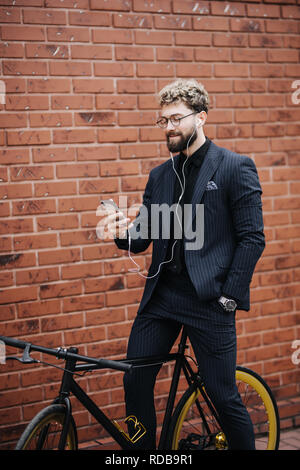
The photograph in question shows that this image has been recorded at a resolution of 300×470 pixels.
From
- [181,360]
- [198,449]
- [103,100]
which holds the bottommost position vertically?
[198,449]

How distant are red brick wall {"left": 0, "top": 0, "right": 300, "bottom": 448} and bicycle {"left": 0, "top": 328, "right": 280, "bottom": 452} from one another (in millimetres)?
786

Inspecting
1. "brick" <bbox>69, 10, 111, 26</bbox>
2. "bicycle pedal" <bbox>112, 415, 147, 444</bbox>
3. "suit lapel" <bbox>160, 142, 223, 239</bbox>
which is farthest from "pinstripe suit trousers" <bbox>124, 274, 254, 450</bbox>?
"brick" <bbox>69, 10, 111, 26</bbox>

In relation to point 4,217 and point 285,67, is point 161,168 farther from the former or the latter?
point 285,67

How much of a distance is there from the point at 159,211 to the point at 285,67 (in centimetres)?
196

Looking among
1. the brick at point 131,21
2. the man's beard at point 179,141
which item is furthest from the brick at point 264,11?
the man's beard at point 179,141

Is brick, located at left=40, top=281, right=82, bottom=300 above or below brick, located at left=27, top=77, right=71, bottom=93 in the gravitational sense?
below

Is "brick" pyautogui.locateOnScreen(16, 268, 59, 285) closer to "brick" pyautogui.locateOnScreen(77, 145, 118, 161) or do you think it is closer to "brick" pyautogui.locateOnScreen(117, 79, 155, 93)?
"brick" pyautogui.locateOnScreen(77, 145, 118, 161)

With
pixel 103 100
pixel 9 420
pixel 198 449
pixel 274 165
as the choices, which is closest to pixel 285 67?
pixel 274 165

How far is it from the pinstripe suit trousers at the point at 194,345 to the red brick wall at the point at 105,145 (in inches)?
31.7

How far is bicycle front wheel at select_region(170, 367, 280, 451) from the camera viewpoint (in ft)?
10.6

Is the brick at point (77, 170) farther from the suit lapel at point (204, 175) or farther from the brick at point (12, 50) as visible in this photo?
the suit lapel at point (204, 175)

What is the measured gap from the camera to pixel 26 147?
3.64m

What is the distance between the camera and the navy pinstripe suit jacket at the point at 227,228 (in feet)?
9.49
